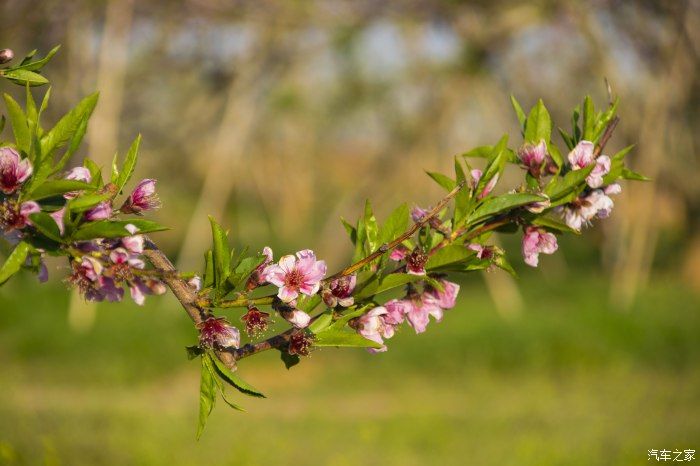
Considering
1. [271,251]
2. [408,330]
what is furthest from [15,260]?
[408,330]

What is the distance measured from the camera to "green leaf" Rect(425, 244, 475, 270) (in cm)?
185

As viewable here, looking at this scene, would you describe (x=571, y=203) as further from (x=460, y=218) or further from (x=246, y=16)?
(x=246, y=16)

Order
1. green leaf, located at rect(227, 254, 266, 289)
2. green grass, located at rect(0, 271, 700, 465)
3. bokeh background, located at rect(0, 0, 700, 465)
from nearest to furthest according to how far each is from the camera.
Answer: green leaf, located at rect(227, 254, 266, 289), green grass, located at rect(0, 271, 700, 465), bokeh background, located at rect(0, 0, 700, 465)

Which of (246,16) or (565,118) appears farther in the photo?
(565,118)

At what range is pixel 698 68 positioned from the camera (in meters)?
10.8

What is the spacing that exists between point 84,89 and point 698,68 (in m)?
6.87

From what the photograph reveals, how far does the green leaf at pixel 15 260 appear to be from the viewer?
1609 millimetres

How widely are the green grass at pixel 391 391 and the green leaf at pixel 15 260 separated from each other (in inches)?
131

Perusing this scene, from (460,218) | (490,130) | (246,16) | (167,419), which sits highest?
(246,16)

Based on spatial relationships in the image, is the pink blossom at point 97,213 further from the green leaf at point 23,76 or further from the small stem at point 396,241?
the small stem at point 396,241

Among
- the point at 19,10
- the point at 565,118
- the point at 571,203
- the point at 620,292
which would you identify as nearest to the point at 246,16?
the point at 19,10

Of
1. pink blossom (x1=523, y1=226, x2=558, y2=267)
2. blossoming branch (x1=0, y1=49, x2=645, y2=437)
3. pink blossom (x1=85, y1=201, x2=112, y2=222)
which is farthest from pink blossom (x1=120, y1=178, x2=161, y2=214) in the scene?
pink blossom (x1=523, y1=226, x2=558, y2=267)

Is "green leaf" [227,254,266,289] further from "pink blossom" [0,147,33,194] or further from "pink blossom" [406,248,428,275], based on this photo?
"pink blossom" [0,147,33,194]

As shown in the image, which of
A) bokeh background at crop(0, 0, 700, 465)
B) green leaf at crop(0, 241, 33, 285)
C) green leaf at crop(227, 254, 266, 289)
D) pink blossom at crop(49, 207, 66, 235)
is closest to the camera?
green leaf at crop(0, 241, 33, 285)
